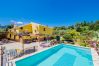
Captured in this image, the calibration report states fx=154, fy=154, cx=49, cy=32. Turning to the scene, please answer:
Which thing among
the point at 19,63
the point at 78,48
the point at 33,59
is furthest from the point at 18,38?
the point at 19,63

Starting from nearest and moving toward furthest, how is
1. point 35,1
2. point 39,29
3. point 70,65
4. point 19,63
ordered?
point 19,63, point 70,65, point 39,29, point 35,1

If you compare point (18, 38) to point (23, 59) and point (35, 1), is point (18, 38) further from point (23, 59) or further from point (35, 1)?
point (23, 59)

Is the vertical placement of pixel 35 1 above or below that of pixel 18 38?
above

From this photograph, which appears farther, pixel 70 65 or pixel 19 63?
pixel 70 65

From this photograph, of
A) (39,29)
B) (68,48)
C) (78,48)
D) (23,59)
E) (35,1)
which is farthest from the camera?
(35,1)

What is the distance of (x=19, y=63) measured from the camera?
8.66m

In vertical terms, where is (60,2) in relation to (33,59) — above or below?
above

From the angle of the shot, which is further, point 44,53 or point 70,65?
point 44,53

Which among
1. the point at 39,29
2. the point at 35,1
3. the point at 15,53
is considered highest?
the point at 35,1

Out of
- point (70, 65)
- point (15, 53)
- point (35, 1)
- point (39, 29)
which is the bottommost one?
point (70, 65)

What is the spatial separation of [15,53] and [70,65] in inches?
140

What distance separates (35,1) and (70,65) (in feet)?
80.4

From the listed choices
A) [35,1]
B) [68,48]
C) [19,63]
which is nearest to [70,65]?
[19,63]

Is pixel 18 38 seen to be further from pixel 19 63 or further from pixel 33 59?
pixel 19 63
